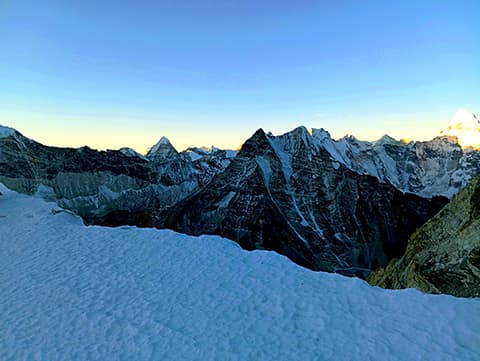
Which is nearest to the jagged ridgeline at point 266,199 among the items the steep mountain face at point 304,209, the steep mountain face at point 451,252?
the steep mountain face at point 304,209

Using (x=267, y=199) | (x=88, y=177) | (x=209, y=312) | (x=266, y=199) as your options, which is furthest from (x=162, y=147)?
(x=209, y=312)

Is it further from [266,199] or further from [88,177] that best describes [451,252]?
[88,177]

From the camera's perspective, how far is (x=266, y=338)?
28.1 ft

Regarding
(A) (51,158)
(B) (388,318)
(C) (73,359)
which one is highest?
(A) (51,158)

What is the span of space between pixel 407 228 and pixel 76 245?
371ft

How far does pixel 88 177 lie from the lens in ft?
349

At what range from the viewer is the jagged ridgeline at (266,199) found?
294ft

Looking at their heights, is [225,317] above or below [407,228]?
above

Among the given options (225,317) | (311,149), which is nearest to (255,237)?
(311,149)

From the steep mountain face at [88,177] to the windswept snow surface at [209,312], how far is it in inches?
3587

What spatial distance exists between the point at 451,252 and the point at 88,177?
375 ft

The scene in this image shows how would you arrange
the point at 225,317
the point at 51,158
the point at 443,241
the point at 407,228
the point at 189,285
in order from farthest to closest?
the point at 407,228 → the point at 51,158 → the point at 443,241 → the point at 189,285 → the point at 225,317

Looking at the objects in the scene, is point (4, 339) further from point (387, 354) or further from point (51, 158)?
point (51, 158)

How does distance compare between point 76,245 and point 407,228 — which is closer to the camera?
point 76,245
